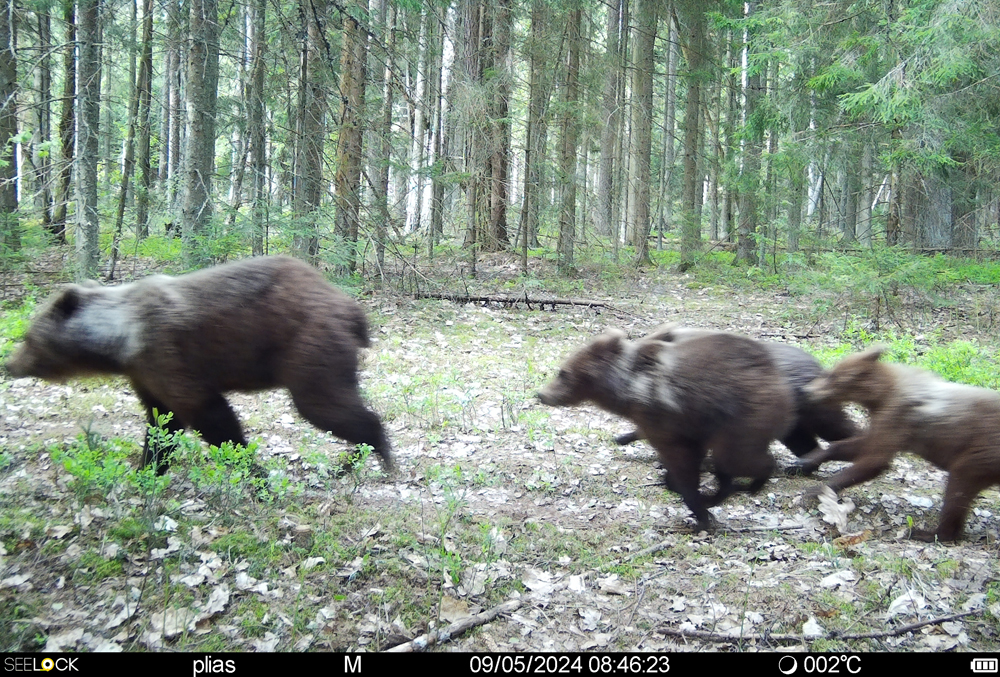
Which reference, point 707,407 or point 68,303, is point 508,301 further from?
point 68,303

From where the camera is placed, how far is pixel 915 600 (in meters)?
4.48

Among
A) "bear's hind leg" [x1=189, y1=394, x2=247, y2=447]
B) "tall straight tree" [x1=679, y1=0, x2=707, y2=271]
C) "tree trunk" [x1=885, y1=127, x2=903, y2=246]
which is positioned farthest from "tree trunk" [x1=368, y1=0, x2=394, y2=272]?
"tree trunk" [x1=885, y1=127, x2=903, y2=246]

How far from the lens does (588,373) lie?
636cm

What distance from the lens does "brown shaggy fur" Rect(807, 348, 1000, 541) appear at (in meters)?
5.21

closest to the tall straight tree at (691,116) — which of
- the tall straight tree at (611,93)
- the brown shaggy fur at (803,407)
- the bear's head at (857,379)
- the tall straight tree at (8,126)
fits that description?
the tall straight tree at (611,93)

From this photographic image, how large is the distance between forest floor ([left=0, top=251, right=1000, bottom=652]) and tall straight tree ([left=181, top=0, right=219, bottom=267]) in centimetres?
401

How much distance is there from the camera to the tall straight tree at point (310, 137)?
12.1 meters
